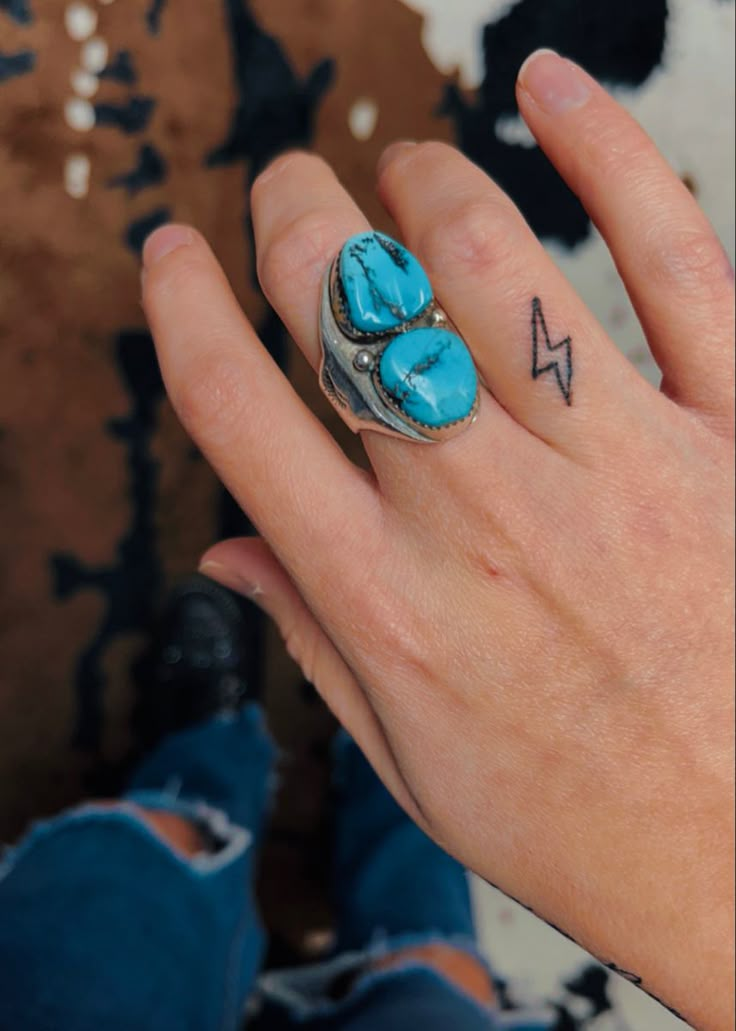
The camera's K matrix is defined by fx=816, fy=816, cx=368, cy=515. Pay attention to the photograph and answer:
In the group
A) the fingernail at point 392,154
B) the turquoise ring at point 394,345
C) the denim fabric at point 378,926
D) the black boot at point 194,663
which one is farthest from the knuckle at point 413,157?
the denim fabric at point 378,926

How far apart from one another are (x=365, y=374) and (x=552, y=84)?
33 centimetres

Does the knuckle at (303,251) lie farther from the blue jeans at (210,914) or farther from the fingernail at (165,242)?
the blue jeans at (210,914)

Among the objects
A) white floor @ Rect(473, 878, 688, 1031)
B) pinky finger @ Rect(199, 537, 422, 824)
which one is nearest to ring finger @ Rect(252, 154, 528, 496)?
pinky finger @ Rect(199, 537, 422, 824)

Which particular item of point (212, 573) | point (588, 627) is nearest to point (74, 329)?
point (212, 573)

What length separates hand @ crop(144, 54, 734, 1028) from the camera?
0.67 meters

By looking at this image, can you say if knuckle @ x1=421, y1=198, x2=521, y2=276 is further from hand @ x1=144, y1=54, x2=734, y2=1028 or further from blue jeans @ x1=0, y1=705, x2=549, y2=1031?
blue jeans @ x1=0, y1=705, x2=549, y2=1031

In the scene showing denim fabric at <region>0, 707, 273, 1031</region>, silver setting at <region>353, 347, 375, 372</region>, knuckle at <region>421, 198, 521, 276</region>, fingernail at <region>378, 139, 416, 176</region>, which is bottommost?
denim fabric at <region>0, 707, 273, 1031</region>

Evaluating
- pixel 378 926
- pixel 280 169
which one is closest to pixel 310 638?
pixel 280 169

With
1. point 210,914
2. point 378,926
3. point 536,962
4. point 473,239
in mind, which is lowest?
point 536,962

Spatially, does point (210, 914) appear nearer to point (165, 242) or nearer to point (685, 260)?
point (165, 242)

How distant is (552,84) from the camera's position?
0.71 meters

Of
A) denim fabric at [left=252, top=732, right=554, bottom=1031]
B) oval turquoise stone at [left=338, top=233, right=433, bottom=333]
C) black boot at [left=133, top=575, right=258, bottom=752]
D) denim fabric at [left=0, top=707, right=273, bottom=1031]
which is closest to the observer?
oval turquoise stone at [left=338, top=233, right=433, bottom=333]

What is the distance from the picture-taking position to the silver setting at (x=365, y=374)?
62cm

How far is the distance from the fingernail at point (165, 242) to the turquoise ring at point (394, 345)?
0.55ft
